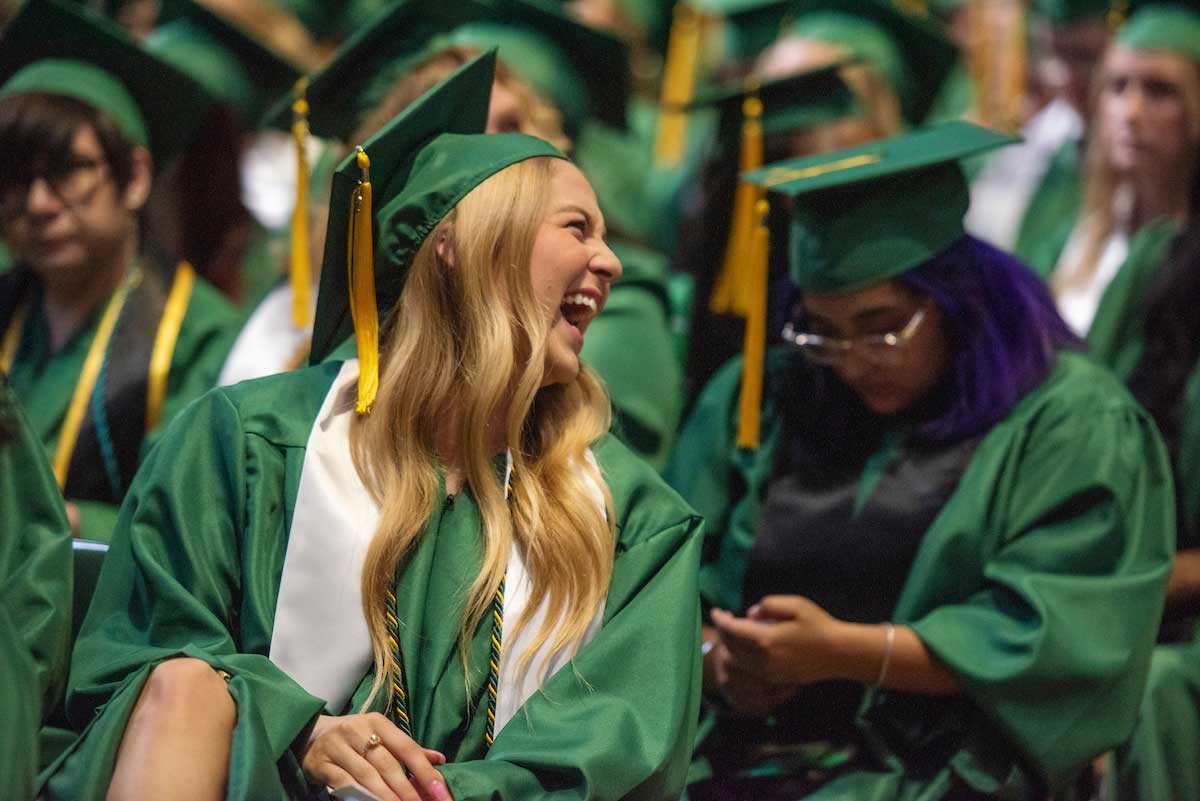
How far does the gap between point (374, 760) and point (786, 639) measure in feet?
2.87

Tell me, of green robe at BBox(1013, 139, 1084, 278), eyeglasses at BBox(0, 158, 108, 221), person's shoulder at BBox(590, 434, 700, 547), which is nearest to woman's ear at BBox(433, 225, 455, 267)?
person's shoulder at BBox(590, 434, 700, 547)

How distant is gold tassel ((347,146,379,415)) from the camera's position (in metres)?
2.46

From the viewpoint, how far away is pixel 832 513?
3082 millimetres

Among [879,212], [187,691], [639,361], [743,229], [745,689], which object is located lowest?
[745,689]

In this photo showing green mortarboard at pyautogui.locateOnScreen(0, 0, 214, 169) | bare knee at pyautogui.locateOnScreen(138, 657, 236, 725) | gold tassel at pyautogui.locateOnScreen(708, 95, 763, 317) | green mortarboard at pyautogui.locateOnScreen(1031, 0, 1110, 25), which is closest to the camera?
bare knee at pyautogui.locateOnScreen(138, 657, 236, 725)

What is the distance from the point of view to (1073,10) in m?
4.96

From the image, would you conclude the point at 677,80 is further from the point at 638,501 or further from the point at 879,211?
the point at 638,501

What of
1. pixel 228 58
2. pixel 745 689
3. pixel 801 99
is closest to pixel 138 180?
pixel 228 58

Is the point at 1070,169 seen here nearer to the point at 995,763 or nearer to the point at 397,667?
the point at 995,763

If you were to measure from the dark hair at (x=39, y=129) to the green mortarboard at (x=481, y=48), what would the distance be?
40cm

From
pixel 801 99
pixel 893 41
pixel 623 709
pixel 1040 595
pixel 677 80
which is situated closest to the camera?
pixel 623 709

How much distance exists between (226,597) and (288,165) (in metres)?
3.13

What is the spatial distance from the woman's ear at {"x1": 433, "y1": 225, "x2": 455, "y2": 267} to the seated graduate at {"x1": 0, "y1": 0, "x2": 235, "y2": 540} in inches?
48.3

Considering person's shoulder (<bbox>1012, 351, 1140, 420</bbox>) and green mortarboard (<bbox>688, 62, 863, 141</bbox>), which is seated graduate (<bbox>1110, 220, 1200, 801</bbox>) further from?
green mortarboard (<bbox>688, 62, 863, 141</bbox>)
